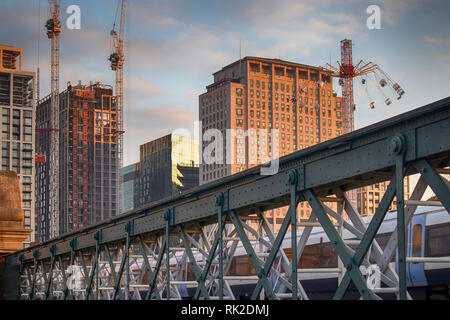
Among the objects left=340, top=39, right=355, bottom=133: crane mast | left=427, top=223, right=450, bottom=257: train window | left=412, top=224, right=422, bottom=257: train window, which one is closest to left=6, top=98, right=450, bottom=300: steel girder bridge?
left=412, top=224, right=422, bottom=257: train window

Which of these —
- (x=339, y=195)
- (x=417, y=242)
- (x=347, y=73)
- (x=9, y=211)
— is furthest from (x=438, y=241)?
(x=347, y=73)

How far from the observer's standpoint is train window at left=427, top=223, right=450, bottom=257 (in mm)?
26719

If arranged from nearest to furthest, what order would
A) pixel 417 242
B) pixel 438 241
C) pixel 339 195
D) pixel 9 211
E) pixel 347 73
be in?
pixel 339 195
pixel 438 241
pixel 417 242
pixel 9 211
pixel 347 73

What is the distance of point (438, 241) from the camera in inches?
1061

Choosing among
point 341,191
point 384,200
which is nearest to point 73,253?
point 341,191

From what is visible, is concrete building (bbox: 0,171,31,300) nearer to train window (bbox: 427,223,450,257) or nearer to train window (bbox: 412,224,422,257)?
train window (bbox: 412,224,422,257)

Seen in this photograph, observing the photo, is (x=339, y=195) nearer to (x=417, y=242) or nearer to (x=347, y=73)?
(x=417, y=242)

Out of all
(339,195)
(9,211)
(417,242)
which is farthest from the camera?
(9,211)

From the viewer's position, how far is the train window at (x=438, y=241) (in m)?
26.7

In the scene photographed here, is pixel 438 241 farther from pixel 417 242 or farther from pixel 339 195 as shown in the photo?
pixel 339 195

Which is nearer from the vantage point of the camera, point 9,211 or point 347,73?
point 9,211

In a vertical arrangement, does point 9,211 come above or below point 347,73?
below

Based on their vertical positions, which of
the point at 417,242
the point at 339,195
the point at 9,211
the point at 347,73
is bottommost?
the point at 417,242
